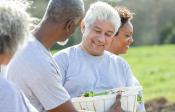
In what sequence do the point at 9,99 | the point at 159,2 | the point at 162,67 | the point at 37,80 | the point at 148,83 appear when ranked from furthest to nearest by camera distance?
the point at 159,2, the point at 162,67, the point at 148,83, the point at 37,80, the point at 9,99

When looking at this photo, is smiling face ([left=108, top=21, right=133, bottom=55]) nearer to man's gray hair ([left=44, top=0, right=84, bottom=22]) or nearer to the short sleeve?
man's gray hair ([left=44, top=0, right=84, bottom=22])

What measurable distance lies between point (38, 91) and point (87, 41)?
1022mm

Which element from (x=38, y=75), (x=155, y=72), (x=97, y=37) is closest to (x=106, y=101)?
(x=97, y=37)

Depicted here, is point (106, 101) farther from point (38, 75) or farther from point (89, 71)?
point (38, 75)

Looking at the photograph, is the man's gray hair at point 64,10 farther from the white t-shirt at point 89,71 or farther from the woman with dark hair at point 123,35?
the woman with dark hair at point 123,35

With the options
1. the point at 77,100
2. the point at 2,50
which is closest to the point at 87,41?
the point at 77,100

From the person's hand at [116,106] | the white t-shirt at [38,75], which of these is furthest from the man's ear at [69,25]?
the person's hand at [116,106]

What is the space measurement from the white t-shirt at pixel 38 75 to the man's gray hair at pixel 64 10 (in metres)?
→ 0.18

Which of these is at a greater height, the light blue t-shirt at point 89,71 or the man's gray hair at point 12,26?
the man's gray hair at point 12,26

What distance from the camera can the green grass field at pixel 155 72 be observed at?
48.3 ft

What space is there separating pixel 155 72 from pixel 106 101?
584 inches

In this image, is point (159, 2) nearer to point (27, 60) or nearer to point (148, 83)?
point (148, 83)

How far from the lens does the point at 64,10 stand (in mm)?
A: 3645

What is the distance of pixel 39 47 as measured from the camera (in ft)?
11.7
